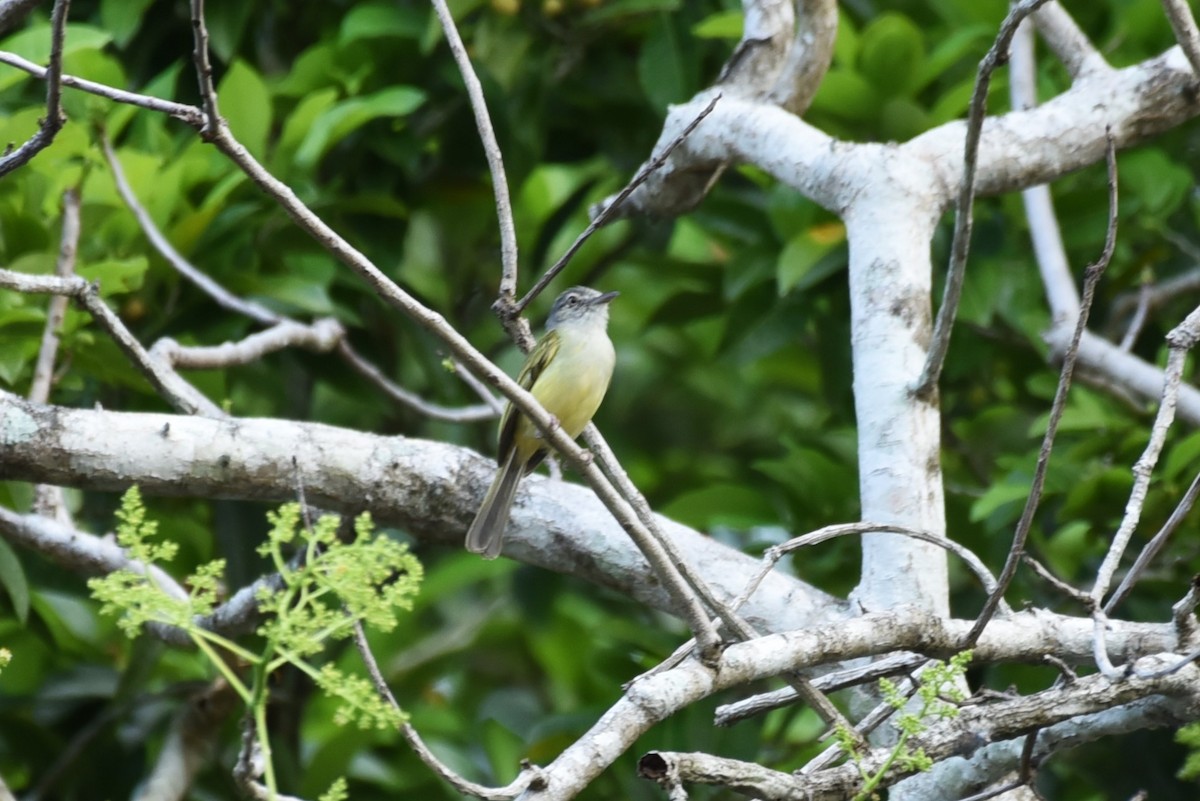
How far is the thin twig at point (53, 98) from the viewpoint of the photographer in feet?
8.02

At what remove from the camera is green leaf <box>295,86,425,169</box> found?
495 centimetres

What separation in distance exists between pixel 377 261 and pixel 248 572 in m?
1.25

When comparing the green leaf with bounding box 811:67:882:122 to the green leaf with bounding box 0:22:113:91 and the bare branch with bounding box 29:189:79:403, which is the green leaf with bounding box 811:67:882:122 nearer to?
the green leaf with bounding box 0:22:113:91

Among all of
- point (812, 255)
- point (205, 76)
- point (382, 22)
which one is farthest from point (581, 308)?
point (205, 76)

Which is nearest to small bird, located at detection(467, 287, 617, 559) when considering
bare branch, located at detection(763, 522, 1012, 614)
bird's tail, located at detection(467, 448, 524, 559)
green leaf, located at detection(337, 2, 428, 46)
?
bird's tail, located at detection(467, 448, 524, 559)

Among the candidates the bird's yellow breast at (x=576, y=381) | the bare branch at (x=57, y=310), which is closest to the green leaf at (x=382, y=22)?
the bare branch at (x=57, y=310)

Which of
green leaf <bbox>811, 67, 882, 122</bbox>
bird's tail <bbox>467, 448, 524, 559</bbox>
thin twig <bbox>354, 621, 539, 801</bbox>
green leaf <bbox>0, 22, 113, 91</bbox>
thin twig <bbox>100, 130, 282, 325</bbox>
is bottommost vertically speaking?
thin twig <bbox>354, 621, 539, 801</bbox>

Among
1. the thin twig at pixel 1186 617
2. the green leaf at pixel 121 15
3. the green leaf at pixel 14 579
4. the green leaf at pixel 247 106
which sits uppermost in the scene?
the green leaf at pixel 121 15

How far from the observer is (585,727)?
5211 millimetres

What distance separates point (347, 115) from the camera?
4980 millimetres

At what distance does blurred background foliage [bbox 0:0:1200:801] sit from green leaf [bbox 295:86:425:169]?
0.02 m

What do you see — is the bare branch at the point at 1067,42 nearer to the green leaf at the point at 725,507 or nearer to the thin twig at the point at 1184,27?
the thin twig at the point at 1184,27

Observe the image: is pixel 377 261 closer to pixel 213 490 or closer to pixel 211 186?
pixel 211 186

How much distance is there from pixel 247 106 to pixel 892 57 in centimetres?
225
